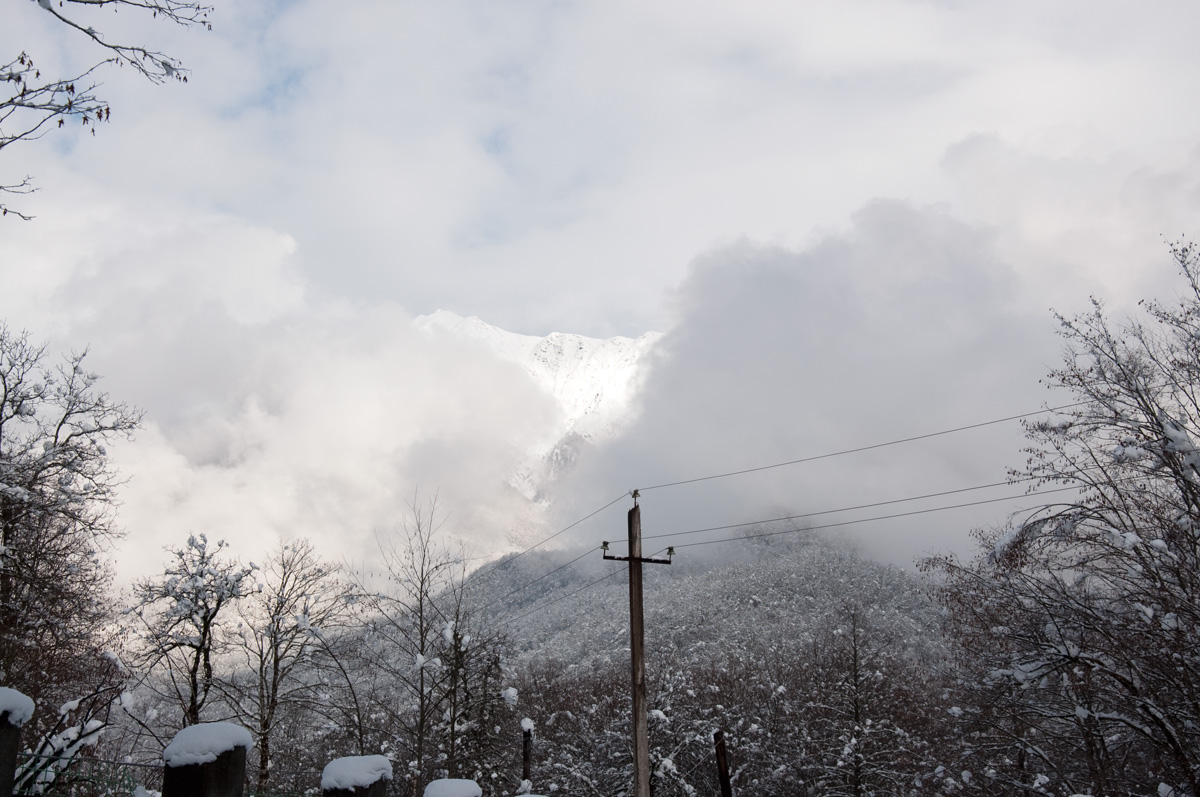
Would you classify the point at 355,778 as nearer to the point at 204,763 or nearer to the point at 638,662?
the point at 204,763

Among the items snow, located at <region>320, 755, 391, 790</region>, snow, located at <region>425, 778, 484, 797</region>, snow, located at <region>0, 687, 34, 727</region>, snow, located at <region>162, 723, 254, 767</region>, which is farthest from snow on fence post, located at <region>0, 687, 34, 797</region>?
snow, located at <region>425, 778, 484, 797</region>

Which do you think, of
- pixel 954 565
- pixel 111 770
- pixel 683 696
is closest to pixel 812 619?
pixel 683 696

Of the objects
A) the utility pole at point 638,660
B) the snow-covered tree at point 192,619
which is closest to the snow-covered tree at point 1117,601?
the utility pole at point 638,660

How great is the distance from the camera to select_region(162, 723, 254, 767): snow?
182 centimetres

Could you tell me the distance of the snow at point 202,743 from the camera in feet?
5.96

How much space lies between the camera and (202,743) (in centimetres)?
186

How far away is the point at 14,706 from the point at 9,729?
59 mm

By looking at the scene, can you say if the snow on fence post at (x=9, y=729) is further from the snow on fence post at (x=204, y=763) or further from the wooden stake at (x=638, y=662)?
the wooden stake at (x=638, y=662)

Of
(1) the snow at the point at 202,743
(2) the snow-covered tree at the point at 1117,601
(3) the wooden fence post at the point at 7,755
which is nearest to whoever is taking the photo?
(1) the snow at the point at 202,743

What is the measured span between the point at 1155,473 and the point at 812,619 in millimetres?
193478

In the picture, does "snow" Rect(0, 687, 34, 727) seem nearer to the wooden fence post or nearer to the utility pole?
the wooden fence post

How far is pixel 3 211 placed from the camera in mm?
4906

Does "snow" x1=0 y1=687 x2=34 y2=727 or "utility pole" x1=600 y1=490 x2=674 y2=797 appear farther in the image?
"utility pole" x1=600 y1=490 x2=674 y2=797

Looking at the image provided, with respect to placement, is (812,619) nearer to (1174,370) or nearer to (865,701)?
(865,701)
